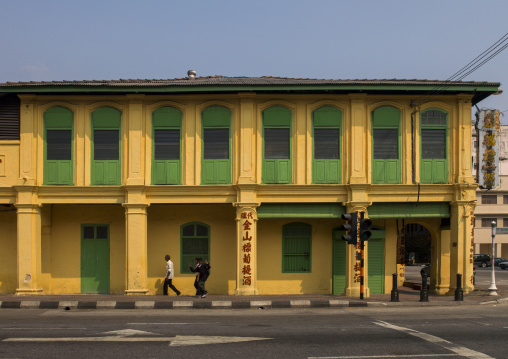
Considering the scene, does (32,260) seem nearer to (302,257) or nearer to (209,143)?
(209,143)

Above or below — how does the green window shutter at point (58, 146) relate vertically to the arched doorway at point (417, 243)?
above

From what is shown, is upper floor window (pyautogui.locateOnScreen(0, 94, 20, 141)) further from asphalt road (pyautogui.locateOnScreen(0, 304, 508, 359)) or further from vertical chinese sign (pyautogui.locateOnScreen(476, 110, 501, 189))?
vertical chinese sign (pyautogui.locateOnScreen(476, 110, 501, 189))

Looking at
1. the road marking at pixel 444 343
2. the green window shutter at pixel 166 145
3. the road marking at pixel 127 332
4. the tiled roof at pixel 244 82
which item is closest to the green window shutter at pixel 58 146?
the tiled roof at pixel 244 82

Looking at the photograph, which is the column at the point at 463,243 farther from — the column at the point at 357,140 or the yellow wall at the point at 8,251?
the yellow wall at the point at 8,251

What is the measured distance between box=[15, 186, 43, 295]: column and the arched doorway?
14638 millimetres

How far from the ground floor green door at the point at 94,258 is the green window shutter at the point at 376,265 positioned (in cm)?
1015

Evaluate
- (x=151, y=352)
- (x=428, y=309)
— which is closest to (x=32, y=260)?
(x=151, y=352)

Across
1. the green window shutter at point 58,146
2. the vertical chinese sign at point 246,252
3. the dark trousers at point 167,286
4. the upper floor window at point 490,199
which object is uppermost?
the green window shutter at point 58,146

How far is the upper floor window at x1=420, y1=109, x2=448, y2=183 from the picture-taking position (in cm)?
2241

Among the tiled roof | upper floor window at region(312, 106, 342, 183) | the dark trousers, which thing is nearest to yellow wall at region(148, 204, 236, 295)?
the dark trousers

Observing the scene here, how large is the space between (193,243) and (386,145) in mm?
8222

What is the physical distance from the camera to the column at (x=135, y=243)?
71.8 ft

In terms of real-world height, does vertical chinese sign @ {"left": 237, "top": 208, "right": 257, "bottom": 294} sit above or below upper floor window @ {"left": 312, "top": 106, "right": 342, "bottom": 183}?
below

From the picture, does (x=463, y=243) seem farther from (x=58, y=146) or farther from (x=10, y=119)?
(x=10, y=119)
